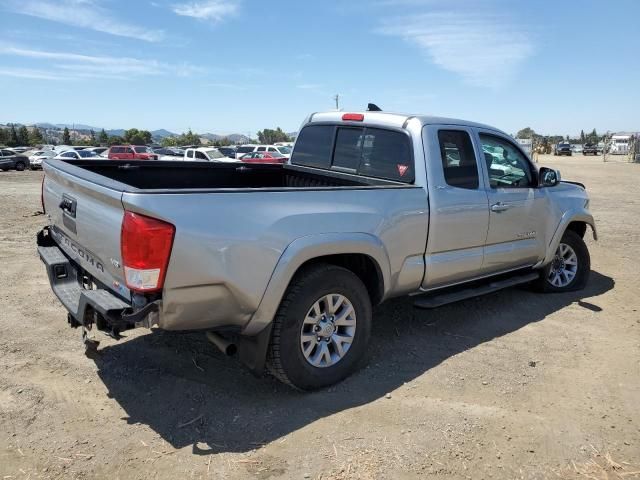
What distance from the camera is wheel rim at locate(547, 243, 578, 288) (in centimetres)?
589

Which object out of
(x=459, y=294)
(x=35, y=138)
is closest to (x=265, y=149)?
(x=459, y=294)

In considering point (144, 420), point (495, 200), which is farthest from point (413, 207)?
point (144, 420)

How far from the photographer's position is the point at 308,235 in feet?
10.7

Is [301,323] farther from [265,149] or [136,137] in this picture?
[136,137]

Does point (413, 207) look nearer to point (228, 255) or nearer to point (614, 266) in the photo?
point (228, 255)

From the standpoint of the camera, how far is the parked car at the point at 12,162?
34.2 metres

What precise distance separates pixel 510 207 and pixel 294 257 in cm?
256

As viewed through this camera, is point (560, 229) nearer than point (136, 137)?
Yes

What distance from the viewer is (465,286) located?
4.79 meters

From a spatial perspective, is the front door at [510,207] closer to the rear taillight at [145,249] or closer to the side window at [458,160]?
the side window at [458,160]

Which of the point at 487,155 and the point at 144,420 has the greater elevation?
the point at 487,155

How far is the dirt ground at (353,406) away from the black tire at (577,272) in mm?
668

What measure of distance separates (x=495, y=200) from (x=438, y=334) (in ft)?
4.32

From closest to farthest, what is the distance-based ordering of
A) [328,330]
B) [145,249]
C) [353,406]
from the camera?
[145,249], [353,406], [328,330]
